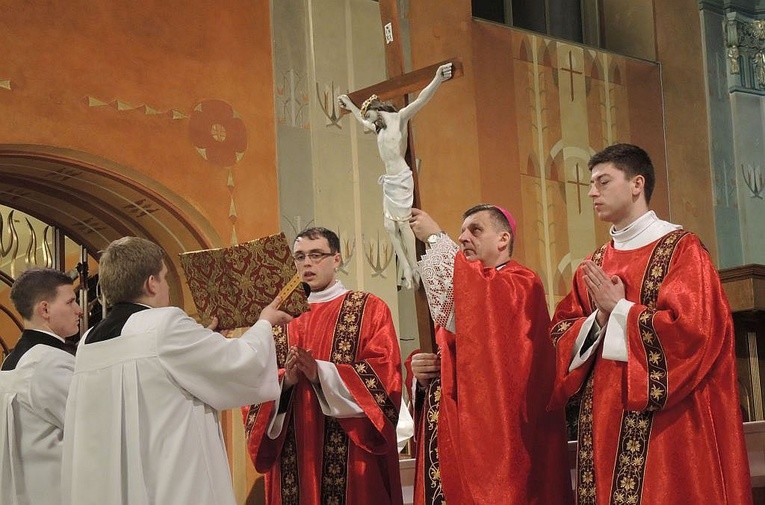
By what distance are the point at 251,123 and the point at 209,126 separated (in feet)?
1.17

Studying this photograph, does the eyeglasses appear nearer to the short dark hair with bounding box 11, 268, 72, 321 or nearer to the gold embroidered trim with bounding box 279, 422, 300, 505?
the gold embroidered trim with bounding box 279, 422, 300, 505

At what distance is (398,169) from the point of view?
5125 millimetres

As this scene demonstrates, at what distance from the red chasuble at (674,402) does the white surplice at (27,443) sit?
2.38m

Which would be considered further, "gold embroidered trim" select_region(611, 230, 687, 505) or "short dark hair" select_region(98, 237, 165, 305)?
"short dark hair" select_region(98, 237, 165, 305)

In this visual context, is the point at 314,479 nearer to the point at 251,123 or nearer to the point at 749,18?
the point at 251,123

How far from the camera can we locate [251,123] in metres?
8.84

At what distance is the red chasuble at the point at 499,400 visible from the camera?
15.5ft

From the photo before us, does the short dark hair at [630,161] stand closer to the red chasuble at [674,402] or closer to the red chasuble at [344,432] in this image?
the red chasuble at [674,402]

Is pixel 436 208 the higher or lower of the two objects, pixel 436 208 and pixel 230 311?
the higher

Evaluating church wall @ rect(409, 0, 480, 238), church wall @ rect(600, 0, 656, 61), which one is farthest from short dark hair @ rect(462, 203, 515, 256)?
church wall @ rect(600, 0, 656, 61)

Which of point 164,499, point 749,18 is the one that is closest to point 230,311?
point 164,499

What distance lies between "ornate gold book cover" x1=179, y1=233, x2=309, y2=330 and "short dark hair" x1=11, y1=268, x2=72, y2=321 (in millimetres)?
848

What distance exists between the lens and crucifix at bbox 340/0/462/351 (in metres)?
5.08

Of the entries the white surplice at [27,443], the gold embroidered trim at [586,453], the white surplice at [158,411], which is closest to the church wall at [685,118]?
the gold embroidered trim at [586,453]
